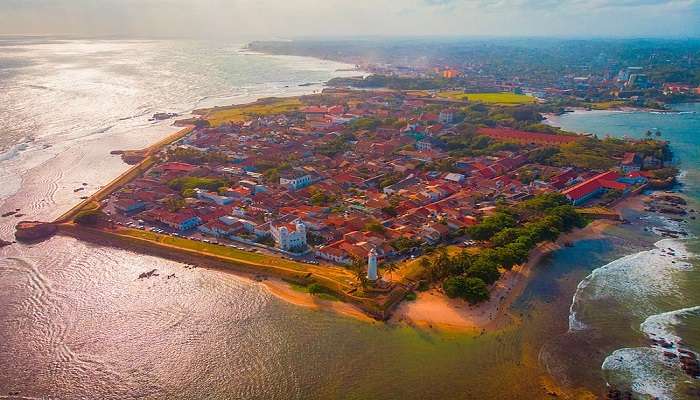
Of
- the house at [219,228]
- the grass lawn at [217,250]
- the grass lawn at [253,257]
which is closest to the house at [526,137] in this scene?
the house at [219,228]

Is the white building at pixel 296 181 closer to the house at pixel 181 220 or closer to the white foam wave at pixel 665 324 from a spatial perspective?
the house at pixel 181 220

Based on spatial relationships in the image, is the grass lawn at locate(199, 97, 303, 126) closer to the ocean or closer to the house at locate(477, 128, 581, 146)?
the house at locate(477, 128, 581, 146)

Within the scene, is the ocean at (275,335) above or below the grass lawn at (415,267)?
below

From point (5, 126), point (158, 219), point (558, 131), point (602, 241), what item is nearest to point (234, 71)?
point (5, 126)

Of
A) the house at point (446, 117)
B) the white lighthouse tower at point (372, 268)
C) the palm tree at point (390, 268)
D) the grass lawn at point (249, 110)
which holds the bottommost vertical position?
the grass lawn at point (249, 110)

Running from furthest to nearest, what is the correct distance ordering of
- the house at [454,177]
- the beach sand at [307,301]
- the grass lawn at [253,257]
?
the house at [454,177]
the grass lawn at [253,257]
the beach sand at [307,301]

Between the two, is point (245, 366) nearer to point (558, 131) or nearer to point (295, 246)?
point (295, 246)

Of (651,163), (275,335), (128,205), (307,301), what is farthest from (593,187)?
(128,205)

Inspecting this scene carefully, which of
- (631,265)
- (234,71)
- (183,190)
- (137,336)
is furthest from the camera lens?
(234,71)
